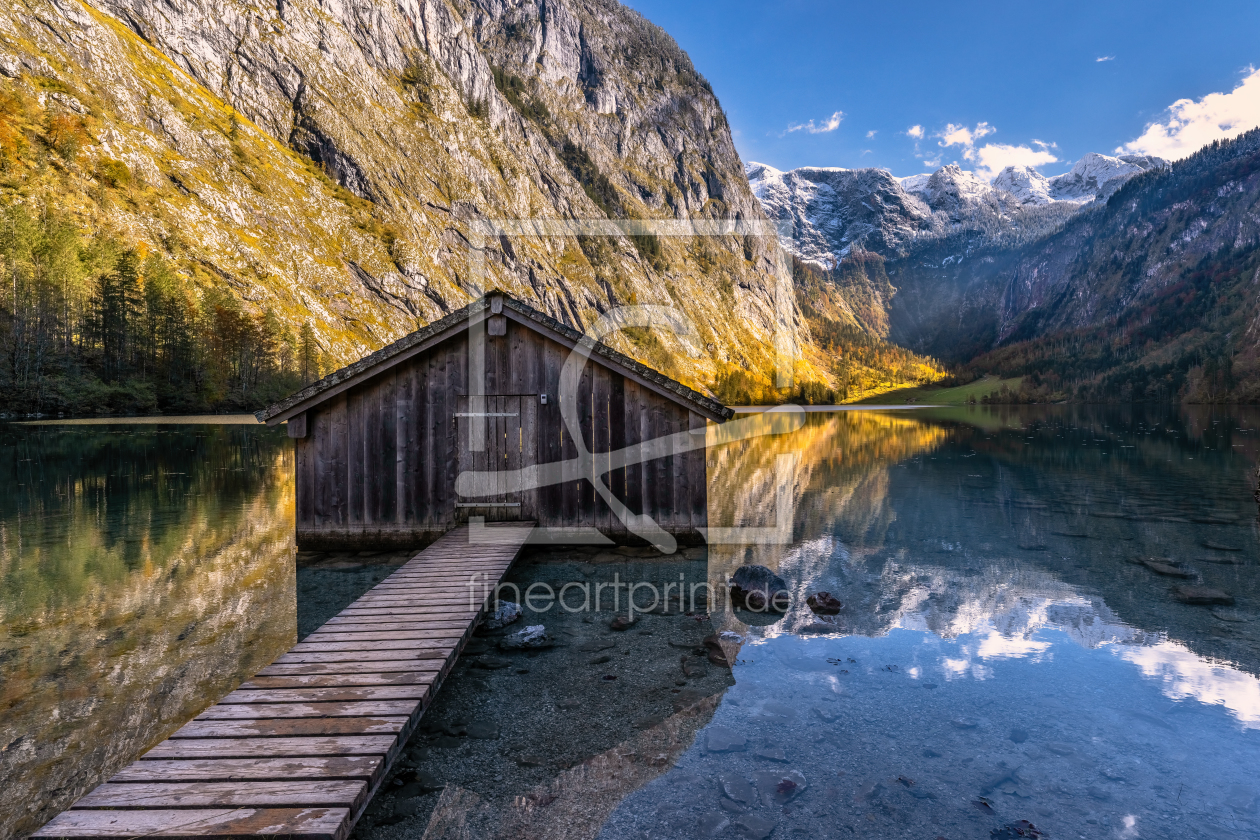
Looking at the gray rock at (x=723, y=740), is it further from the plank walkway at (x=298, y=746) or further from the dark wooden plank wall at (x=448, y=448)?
the dark wooden plank wall at (x=448, y=448)

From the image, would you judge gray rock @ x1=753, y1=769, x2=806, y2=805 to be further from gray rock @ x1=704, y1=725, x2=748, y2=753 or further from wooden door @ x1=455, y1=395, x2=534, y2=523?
wooden door @ x1=455, y1=395, x2=534, y2=523

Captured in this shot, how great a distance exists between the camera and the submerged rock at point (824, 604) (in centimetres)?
1108

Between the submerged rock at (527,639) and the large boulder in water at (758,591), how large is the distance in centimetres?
390

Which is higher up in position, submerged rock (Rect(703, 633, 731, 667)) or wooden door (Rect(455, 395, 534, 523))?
wooden door (Rect(455, 395, 534, 523))

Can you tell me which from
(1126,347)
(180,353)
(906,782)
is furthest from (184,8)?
(1126,347)

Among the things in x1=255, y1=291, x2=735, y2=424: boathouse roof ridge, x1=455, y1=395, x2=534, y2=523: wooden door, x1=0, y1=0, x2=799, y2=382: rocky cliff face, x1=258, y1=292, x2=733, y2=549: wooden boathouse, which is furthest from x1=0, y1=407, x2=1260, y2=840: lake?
x1=0, y1=0, x2=799, y2=382: rocky cliff face

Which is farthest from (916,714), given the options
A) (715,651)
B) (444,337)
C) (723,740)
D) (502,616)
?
(444,337)

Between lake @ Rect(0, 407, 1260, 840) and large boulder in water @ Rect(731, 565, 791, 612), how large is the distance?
41cm

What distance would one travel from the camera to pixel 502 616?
32.5 ft

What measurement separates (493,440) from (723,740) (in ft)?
30.1

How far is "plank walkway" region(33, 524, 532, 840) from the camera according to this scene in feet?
13.8

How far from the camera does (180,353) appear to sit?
256 ft

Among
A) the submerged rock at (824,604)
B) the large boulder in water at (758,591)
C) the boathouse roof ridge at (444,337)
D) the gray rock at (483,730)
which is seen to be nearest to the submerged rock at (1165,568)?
the submerged rock at (824,604)

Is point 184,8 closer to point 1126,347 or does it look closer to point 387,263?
point 387,263
